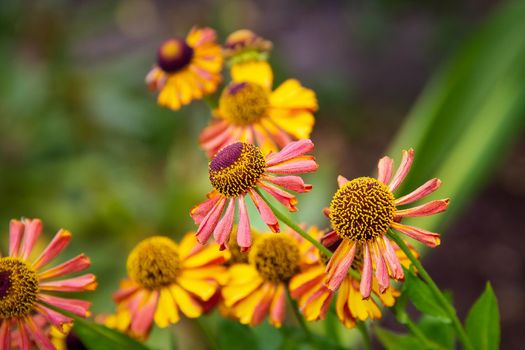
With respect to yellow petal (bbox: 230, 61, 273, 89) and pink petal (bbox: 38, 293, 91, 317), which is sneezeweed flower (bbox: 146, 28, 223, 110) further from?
pink petal (bbox: 38, 293, 91, 317)

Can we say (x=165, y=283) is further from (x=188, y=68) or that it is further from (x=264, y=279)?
(x=188, y=68)

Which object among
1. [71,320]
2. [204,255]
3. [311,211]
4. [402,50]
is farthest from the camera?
[402,50]

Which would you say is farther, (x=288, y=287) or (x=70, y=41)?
(x=70, y=41)

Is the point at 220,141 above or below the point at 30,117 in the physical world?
below

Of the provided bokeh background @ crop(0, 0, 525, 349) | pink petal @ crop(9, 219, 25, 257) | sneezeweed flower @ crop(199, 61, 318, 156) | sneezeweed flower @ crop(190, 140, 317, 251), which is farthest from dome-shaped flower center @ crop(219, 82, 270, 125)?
bokeh background @ crop(0, 0, 525, 349)

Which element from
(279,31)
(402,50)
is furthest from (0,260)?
(279,31)

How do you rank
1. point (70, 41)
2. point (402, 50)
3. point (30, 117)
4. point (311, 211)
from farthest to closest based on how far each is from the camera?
point (402, 50) → point (70, 41) → point (30, 117) → point (311, 211)

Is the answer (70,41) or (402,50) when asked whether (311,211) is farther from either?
(402,50)
